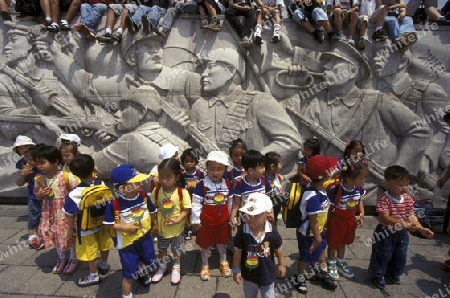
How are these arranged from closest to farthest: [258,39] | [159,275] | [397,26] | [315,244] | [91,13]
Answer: [315,244]
[159,275]
[258,39]
[397,26]
[91,13]

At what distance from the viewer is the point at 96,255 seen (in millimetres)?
3062

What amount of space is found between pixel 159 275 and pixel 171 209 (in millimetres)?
894

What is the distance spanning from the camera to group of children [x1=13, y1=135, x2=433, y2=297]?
2.77 meters

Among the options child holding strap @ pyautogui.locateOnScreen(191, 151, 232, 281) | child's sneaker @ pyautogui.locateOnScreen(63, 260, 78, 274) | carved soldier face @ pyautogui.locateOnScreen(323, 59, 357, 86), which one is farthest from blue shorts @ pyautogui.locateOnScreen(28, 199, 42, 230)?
carved soldier face @ pyautogui.locateOnScreen(323, 59, 357, 86)

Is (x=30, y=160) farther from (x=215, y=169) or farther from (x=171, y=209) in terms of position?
(x=215, y=169)

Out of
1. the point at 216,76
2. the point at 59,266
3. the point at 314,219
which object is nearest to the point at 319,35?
the point at 216,76

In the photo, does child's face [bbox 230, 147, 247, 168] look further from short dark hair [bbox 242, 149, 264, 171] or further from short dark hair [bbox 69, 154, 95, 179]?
short dark hair [bbox 69, 154, 95, 179]

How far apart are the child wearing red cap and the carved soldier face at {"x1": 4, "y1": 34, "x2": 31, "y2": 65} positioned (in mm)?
5983

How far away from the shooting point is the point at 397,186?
9.58ft

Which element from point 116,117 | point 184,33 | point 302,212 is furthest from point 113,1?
point 302,212

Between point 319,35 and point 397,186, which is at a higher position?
point 319,35

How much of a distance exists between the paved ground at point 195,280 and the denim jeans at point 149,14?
4227 mm

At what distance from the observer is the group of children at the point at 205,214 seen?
2.77 m

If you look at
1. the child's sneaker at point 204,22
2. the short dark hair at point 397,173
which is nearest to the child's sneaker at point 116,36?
the child's sneaker at point 204,22
